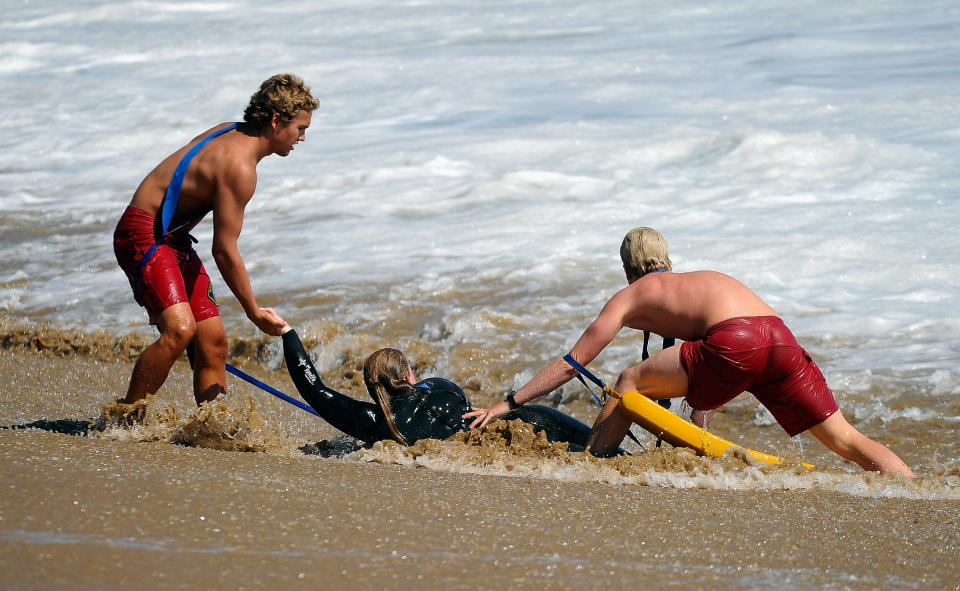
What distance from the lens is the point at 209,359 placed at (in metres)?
4.79

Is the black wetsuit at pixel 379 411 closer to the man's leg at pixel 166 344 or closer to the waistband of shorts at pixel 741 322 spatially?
the man's leg at pixel 166 344

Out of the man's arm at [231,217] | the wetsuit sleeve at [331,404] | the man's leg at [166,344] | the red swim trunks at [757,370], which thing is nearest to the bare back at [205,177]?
the man's arm at [231,217]

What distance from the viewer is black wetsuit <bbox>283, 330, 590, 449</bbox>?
4.70 metres

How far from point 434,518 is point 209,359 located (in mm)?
1689

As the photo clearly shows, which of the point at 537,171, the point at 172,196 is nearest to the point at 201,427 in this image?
the point at 172,196

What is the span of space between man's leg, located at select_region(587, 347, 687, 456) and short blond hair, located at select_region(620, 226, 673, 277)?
15.3 inches

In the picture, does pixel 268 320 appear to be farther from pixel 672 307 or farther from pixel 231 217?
pixel 672 307

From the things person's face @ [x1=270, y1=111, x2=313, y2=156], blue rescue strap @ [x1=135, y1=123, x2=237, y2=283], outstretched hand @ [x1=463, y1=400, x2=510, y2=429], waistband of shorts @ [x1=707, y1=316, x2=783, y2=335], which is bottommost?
outstretched hand @ [x1=463, y1=400, x2=510, y2=429]

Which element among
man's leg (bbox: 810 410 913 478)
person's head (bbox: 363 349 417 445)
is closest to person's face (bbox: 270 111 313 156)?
person's head (bbox: 363 349 417 445)

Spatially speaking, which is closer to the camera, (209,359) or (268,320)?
(268,320)

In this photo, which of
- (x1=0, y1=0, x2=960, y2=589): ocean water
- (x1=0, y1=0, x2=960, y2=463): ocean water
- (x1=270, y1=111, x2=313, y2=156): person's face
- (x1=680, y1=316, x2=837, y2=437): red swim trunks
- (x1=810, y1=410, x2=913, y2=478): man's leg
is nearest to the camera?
(x1=0, y1=0, x2=960, y2=589): ocean water

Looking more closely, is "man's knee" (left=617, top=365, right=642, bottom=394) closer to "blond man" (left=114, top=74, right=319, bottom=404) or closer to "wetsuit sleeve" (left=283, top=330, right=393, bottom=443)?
"wetsuit sleeve" (left=283, top=330, right=393, bottom=443)

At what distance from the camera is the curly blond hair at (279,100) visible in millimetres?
4555

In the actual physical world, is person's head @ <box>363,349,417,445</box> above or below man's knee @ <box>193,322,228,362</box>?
below
